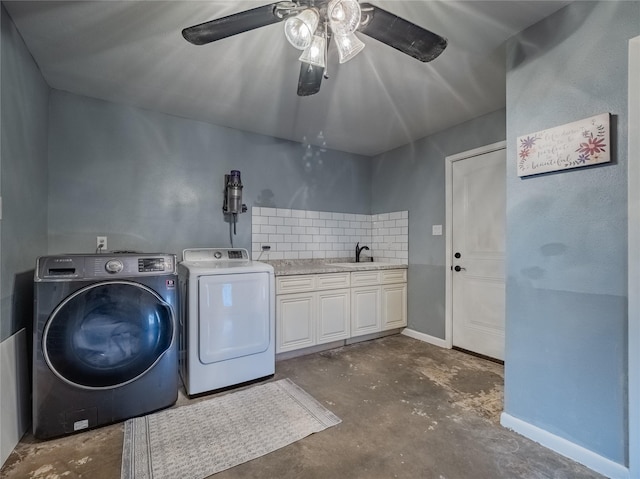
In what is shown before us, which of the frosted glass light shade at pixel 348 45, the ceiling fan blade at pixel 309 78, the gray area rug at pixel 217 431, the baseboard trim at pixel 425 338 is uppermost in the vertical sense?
the frosted glass light shade at pixel 348 45

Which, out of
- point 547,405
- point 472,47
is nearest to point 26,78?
point 472,47

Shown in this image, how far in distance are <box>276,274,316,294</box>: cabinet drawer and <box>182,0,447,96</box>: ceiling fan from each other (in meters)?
1.81

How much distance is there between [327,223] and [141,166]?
2000 millimetres

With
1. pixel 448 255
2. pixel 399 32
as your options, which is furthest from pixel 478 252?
pixel 399 32

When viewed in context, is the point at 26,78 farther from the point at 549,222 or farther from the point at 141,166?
the point at 549,222

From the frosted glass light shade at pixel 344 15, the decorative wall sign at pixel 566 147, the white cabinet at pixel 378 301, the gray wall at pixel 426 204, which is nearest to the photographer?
the frosted glass light shade at pixel 344 15

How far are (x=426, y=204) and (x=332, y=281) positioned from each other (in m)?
1.36

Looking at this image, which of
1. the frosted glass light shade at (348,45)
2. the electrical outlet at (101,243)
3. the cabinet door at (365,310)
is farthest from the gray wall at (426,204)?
the electrical outlet at (101,243)

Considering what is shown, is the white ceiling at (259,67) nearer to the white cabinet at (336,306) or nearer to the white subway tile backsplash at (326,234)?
the white subway tile backsplash at (326,234)

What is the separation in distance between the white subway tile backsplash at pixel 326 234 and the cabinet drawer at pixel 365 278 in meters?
0.49

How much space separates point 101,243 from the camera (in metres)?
2.42

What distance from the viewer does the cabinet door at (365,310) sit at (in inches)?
122

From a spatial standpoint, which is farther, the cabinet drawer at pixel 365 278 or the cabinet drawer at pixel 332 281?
the cabinet drawer at pixel 365 278

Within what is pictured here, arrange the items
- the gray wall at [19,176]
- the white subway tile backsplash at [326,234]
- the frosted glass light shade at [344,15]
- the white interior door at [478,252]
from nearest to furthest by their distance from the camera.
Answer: the frosted glass light shade at [344,15], the gray wall at [19,176], the white interior door at [478,252], the white subway tile backsplash at [326,234]
